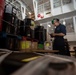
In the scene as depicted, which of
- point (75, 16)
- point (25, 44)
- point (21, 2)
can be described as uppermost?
point (21, 2)

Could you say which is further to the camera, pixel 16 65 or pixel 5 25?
pixel 5 25

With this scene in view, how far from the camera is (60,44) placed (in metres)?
2.88

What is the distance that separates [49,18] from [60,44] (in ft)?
16.1

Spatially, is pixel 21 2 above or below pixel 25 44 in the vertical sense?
above

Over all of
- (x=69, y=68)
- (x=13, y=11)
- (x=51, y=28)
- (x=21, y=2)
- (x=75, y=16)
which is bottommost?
(x=69, y=68)

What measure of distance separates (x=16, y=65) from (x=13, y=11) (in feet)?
6.45

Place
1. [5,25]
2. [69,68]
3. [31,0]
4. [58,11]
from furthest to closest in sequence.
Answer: [31,0], [58,11], [5,25], [69,68]

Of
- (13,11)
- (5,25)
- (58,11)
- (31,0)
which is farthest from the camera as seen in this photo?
(31,0)

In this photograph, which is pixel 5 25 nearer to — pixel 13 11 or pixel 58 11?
pixel 13 11

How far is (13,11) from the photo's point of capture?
2.32 metres

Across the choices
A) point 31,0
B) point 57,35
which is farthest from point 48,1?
point 57,35

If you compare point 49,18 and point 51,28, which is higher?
point 49,18

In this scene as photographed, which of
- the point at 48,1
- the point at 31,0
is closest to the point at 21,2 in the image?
the point at 31,0

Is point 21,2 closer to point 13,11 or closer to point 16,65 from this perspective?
point 13,11
